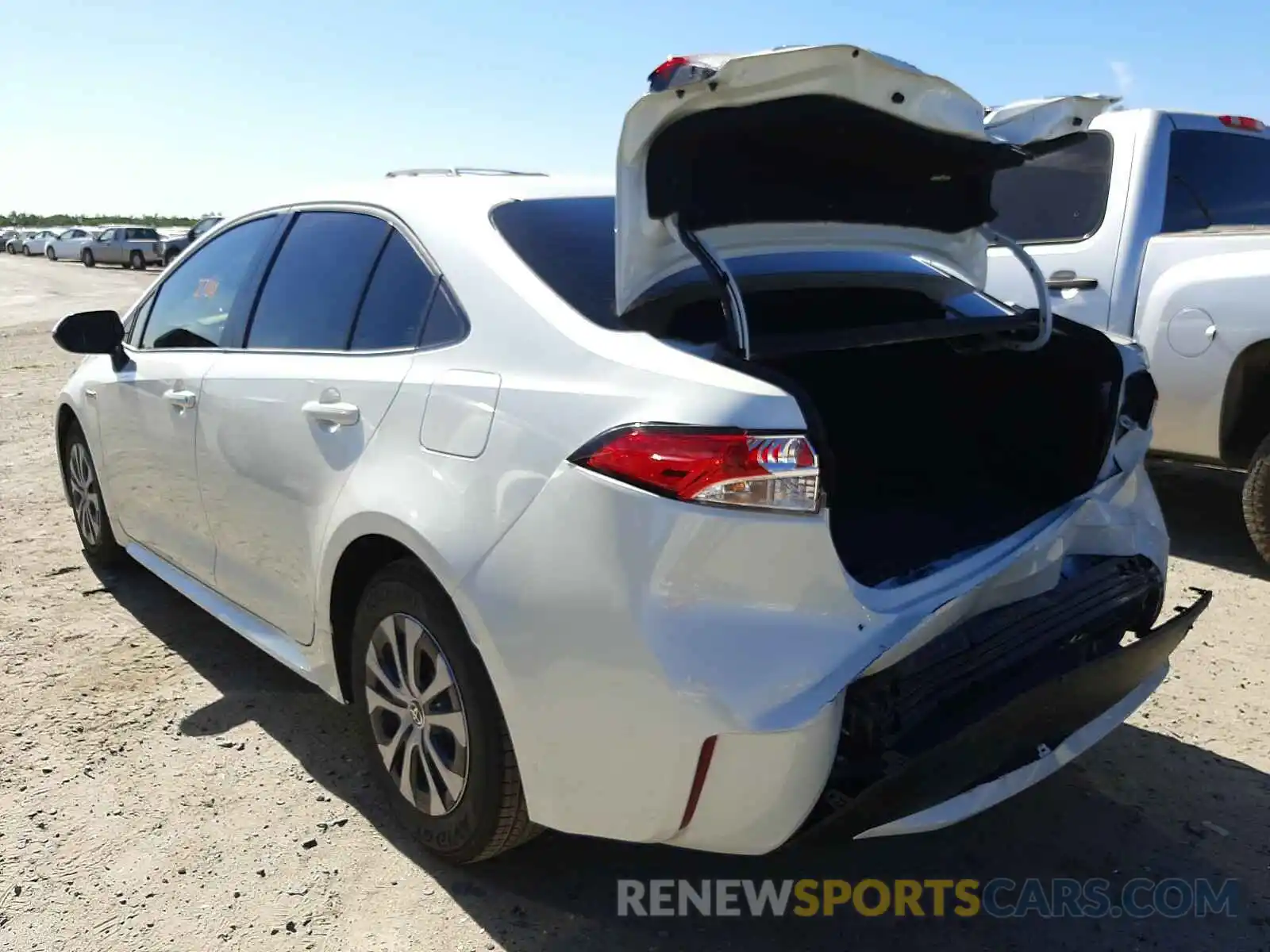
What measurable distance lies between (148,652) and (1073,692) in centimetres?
331

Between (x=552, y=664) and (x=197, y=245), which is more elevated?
(x=197, y=245)

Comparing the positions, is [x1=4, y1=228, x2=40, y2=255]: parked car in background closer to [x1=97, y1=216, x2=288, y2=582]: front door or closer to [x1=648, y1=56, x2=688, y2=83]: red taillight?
[x1=97, y1=216, x2=288, y2=582]: front door

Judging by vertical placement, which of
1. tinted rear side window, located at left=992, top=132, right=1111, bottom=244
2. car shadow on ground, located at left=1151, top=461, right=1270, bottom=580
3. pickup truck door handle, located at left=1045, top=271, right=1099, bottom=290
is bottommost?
car shadow on ground, located at left=1151, top=461, right=1270, bottom=580

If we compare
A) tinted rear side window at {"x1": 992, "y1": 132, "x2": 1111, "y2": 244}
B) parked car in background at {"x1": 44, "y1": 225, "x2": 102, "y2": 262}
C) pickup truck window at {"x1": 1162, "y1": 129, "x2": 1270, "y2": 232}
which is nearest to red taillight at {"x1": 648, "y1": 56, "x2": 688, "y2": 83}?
tinted rear side window at {"x1": 992, "y1": 132, "x2": 1111, "y2": 244}

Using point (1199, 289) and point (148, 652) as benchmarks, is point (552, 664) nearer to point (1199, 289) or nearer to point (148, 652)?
point (148, 652)

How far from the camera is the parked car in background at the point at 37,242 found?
4788 centimetres

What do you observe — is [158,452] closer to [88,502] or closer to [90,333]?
[90,333]

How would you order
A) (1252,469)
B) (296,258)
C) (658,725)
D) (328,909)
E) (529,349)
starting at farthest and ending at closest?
(1252,469)
(296,258)
(328,909)
(529,349)
(658,725)

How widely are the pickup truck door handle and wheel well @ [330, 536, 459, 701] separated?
3666mm

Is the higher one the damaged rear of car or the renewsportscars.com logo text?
the damaged rear of car

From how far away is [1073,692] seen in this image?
229 centimetres

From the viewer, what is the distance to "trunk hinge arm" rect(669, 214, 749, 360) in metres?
2.05

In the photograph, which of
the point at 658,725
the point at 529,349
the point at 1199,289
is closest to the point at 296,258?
the point at 529,349

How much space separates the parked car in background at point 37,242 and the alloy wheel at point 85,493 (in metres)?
49.1
